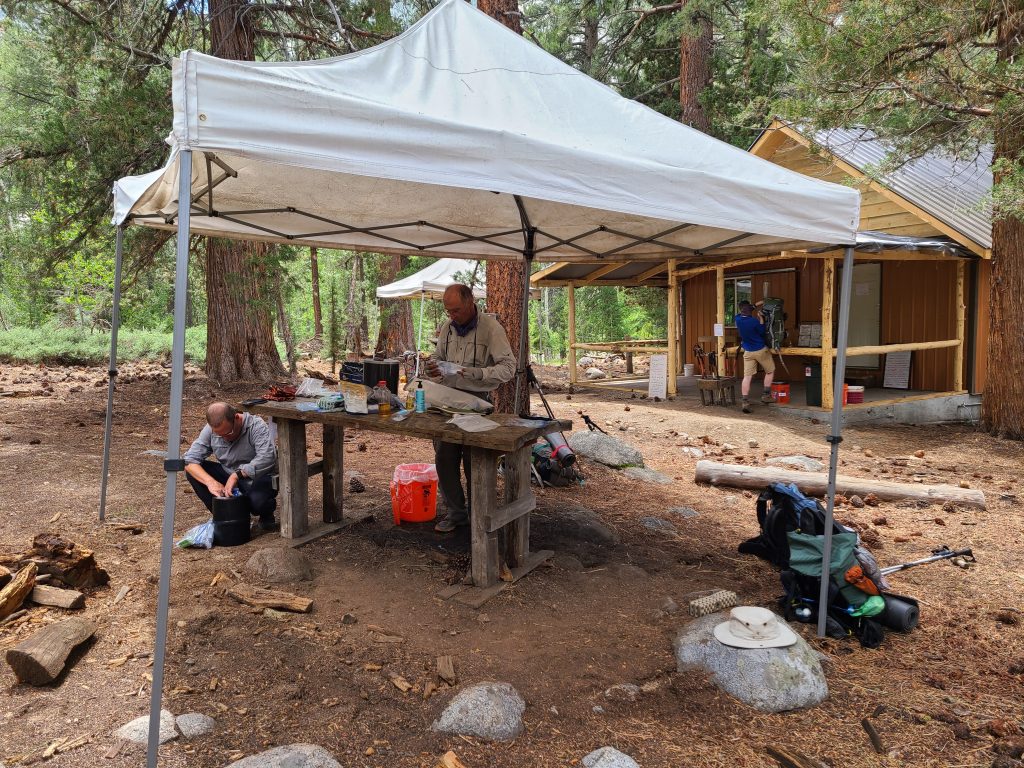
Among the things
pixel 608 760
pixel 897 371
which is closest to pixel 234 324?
pixel 608 760

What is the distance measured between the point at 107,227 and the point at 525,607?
32.7 feet

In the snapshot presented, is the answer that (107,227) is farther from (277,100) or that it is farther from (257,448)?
(277,100)

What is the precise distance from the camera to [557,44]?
48.0 ft

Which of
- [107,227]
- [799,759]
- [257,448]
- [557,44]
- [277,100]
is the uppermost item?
[557,44]

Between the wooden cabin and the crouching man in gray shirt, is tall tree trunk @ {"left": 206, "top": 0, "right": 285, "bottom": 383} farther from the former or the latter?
the wooden cabin

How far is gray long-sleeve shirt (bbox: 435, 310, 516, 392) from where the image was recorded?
4.93 meters

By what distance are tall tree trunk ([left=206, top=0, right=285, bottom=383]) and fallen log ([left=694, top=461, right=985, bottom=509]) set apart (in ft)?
22.0

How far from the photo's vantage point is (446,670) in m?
3.25

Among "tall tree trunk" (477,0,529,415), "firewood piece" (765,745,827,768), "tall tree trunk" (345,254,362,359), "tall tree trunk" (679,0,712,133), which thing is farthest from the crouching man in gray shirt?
"tall tree trunk" (345,254,362,359)

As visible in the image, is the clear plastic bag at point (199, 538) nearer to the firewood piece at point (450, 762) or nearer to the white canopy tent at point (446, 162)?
the white canopy tent at point (446, 162)

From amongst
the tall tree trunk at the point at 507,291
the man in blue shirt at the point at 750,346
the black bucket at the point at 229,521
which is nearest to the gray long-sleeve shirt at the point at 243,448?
the black bucket at the point at 229,521

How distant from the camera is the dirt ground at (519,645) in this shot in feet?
9.13

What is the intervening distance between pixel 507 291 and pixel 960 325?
884 centimetres

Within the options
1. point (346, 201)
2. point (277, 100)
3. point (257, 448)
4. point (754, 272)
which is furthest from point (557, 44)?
point (277, 100)
